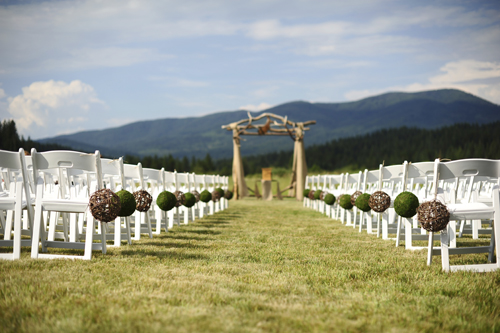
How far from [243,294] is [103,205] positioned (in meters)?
2.34

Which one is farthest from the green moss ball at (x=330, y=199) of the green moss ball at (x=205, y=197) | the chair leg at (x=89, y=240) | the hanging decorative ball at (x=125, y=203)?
the chair leg at (x=89, y=240)

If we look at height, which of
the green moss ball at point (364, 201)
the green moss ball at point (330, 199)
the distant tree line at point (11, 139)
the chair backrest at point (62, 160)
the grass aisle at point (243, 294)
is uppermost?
the distant tree line at point (11, 139)

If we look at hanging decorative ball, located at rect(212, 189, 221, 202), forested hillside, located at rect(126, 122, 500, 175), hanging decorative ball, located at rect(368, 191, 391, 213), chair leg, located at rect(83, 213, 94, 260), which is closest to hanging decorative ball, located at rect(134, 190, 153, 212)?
chair leg, located at rect(83, 213, 94, 260)

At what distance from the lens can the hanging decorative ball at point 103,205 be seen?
5.01 m

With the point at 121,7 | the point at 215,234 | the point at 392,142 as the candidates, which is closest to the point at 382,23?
the point at 392,142

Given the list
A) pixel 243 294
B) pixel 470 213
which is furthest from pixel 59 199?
pixel 470 213

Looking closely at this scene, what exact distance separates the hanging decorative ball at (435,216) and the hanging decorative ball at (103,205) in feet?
11.9

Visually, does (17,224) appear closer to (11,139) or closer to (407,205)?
(407,205)

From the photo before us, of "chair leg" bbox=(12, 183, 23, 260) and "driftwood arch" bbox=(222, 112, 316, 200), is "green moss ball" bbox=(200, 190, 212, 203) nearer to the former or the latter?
"chair leg" bbox=(12, 183, 23, 260)

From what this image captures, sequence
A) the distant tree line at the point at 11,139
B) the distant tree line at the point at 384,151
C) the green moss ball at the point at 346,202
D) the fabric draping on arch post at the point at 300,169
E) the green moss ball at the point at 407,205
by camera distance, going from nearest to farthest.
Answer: the green moss ball at the point at 407,205
the green moss ball at the point at 346,202
the distant tree line at the point at 11,139
the fabric draping on arch post at the point at 300,169
the distant tree line at the point at 384,151

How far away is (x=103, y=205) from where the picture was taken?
5047 millimetres

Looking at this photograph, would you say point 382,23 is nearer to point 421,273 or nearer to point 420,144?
point 420,144

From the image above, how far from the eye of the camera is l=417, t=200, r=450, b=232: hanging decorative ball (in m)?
4.58

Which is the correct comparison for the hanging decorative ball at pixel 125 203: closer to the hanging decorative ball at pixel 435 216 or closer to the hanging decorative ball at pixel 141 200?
the hanging decorative ball at pixel 141 200
